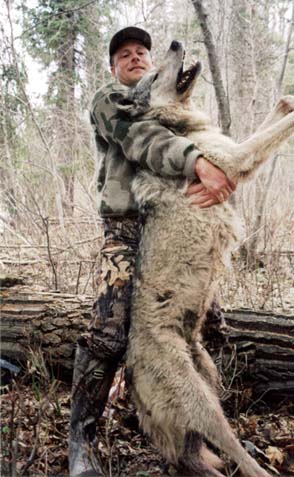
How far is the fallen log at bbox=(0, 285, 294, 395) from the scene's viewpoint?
10.4 feet

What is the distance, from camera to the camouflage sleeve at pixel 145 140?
236 centimetres

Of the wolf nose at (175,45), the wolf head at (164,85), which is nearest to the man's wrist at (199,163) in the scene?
the wolf head at (164,85)

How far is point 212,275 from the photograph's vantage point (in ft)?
8.61

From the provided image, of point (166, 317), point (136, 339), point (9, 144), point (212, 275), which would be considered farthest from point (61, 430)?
point (9, 144)

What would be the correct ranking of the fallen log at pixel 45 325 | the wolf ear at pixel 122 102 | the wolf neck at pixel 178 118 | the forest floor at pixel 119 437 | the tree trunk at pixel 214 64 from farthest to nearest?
the tree trunk at pixel 214 64 < the fallen log at pixel 45 325 < the wolf neck at pixel 178 118 < the wolf ear at pixel 122 102 < the forest floor at pixel 119 437

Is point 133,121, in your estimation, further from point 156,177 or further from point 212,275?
point 212,275

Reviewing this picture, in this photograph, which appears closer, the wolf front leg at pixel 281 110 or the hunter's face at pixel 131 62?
the wolf front leg at pixel 281 110

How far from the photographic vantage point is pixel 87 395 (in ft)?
8.39

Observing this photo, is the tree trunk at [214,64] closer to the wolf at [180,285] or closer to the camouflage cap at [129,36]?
the camouflage cap at [129,36]

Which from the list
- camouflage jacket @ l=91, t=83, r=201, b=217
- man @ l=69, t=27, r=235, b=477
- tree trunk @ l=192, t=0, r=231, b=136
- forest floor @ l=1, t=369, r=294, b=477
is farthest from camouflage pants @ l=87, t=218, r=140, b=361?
tree trunk @ l=192, t=0, r=231, b=136

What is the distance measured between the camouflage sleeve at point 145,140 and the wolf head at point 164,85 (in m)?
0.09

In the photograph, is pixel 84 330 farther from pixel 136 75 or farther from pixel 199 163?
pixel 136 75

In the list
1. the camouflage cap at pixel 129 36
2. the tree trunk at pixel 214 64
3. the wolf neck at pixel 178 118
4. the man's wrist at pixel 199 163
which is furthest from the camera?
the tree trunk at pixel 214 64

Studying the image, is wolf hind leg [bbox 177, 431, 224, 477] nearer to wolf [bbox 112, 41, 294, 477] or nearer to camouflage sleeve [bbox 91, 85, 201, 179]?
wolf [bbox 112, 41, 294, 477]
